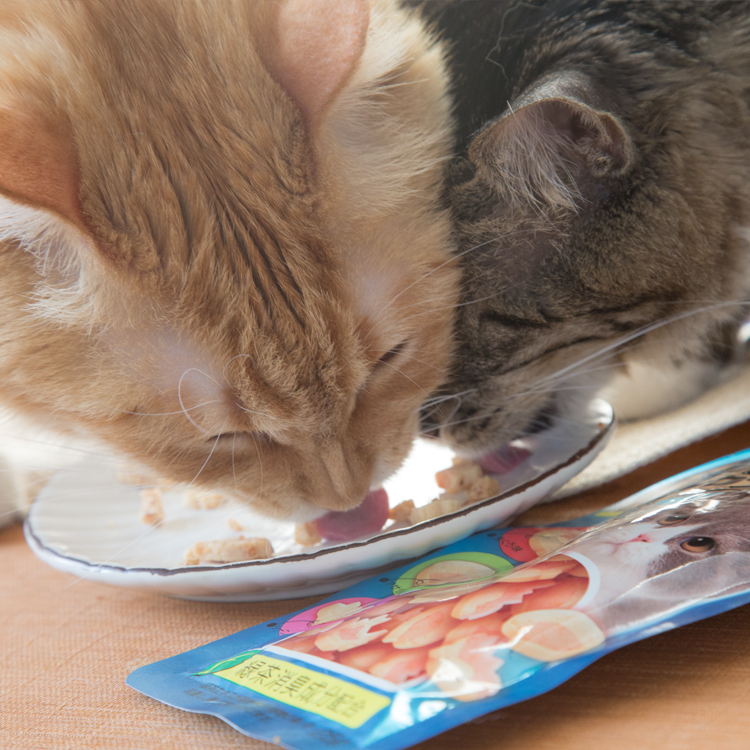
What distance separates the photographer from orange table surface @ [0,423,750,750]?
2.15 feet

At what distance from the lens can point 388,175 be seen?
3.36 feet

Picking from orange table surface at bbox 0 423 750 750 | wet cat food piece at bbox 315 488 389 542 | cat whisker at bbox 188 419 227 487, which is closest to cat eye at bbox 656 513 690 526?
orange table surface at bbox 0 423 750 750

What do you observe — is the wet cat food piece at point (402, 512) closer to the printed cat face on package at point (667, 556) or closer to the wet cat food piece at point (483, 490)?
the wet cat food piece at point (483, 490)

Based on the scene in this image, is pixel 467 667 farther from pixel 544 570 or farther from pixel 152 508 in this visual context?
pixel 152 508

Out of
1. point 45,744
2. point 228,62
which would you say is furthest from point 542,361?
point 45,744

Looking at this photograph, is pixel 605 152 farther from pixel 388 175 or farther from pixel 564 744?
pixel 564 744

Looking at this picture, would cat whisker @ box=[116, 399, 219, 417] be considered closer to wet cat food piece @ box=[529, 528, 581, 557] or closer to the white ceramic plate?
the white ceramic plate

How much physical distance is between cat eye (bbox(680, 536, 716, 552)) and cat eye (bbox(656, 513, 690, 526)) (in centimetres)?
6

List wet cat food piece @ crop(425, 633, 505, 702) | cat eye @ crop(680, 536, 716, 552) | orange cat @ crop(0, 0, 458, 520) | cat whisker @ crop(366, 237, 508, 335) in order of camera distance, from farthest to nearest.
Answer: cat whisker @ crop(366, 237, 508, 335) → orange cat @ crop(0, 0, 458, 520) → cat eye @ crop(680, 536, 716, 552) → wet cat food piece @ crop(425, 633, 505, 702)

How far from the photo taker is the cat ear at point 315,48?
0.86 metres

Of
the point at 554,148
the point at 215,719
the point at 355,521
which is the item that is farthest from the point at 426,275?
the point at 215,719

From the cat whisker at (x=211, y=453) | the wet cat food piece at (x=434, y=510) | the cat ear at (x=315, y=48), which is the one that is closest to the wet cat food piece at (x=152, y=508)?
the cat whisker at (x=211, y=453)

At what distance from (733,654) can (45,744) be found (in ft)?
2.43

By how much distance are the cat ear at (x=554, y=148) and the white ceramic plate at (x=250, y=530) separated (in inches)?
16.1
